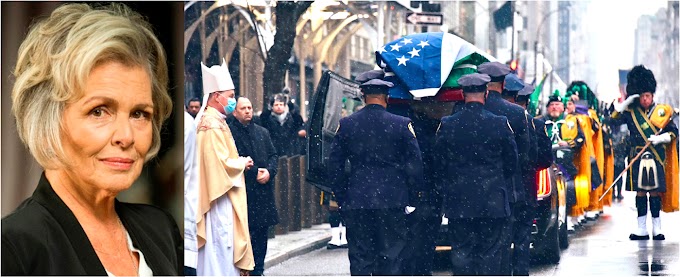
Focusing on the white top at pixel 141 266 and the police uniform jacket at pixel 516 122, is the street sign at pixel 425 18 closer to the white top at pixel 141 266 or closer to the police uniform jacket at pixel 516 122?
the police uniform jacket at pixel 516 122

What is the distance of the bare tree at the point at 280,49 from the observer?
6984 mm

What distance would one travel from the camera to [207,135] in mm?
6926

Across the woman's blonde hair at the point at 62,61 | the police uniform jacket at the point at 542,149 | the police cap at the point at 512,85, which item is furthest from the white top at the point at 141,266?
the police uniform jacket at the point at 542,149

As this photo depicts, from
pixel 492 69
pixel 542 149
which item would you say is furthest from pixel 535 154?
pixel 492 69

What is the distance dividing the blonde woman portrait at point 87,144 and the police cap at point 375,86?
390 centimetres

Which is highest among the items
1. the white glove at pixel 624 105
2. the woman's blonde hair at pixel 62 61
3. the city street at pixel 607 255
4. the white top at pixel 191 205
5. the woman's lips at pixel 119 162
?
the woman's blonde hair at pixel 62 61

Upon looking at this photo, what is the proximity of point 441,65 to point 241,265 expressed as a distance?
1.86 meters

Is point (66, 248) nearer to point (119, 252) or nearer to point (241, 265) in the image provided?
point (119, 252)

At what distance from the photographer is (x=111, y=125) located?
10.1 ft

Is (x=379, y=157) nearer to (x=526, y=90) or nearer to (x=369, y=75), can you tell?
(x=369, y=75)

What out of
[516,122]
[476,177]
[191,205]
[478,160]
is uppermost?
[516,122]

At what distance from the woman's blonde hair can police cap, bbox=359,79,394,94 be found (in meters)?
4.07

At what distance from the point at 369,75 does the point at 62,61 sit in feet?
14.2

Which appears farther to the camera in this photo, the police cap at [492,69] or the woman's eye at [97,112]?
the police cap at [492,69]
